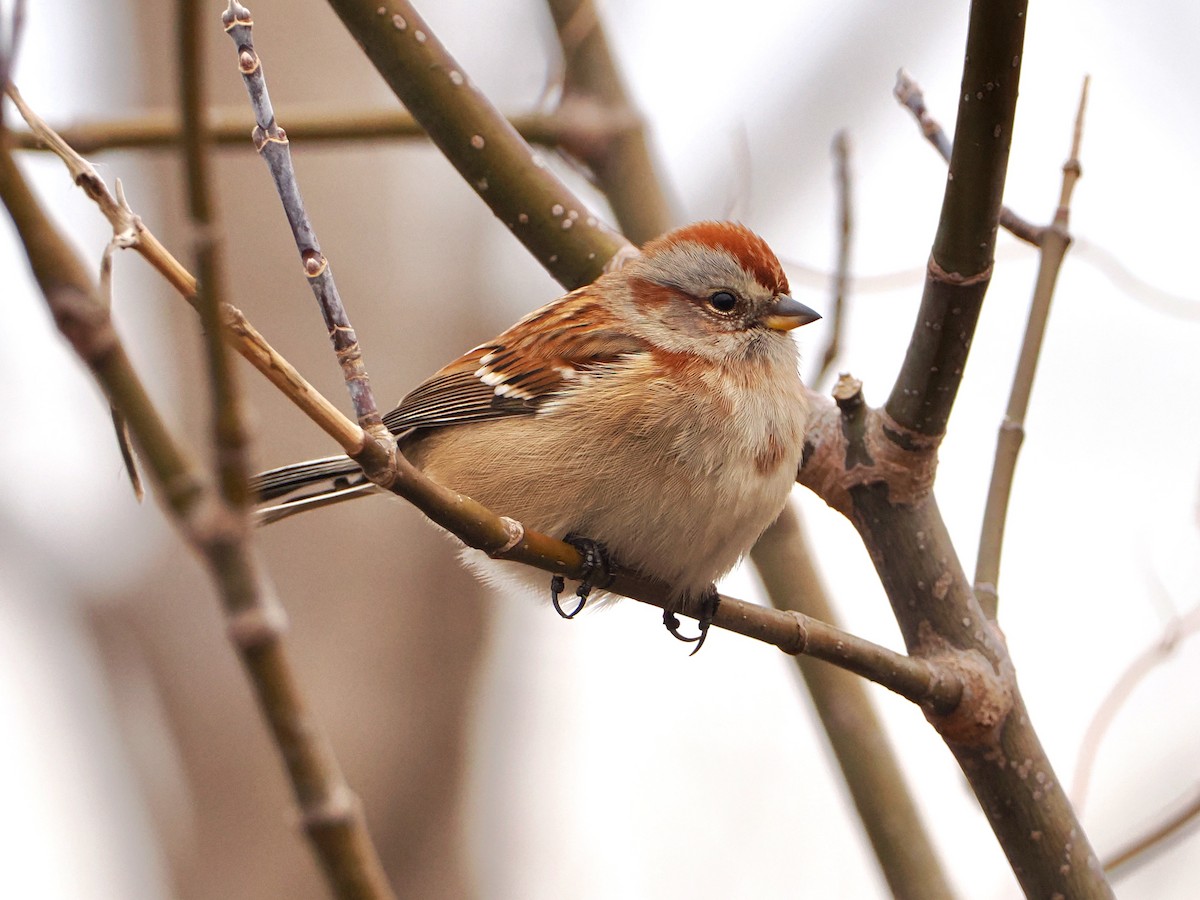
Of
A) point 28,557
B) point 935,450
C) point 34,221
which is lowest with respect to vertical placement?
point 935,450

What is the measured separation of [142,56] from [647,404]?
18.1 ft

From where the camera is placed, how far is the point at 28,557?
6.89 meters

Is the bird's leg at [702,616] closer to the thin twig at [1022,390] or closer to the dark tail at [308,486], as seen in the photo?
the thin twig at [1022,390]

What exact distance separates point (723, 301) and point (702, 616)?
1149mm

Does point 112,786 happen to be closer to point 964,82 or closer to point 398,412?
point 398,412

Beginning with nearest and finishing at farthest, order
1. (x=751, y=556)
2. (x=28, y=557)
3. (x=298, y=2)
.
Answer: (x=751, y=556), (x=28, y=557), (x=298, y=2)

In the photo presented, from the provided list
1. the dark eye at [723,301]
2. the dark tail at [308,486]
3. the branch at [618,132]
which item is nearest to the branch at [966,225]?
the dark eye at [723,301]

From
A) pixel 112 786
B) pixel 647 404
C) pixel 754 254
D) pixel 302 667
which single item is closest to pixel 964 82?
pixel 647 404

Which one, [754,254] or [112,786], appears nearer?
[754,254]

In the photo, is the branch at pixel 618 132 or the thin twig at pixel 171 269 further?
the branch at pixel 618 132

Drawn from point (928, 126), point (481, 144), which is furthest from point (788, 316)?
point (481, 144)

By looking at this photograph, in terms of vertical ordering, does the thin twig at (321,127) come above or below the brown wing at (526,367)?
above

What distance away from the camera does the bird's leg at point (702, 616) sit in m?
3.03

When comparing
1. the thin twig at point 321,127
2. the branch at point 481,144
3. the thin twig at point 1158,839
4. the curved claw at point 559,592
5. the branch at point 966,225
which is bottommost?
the thin twig at point 1158,839
